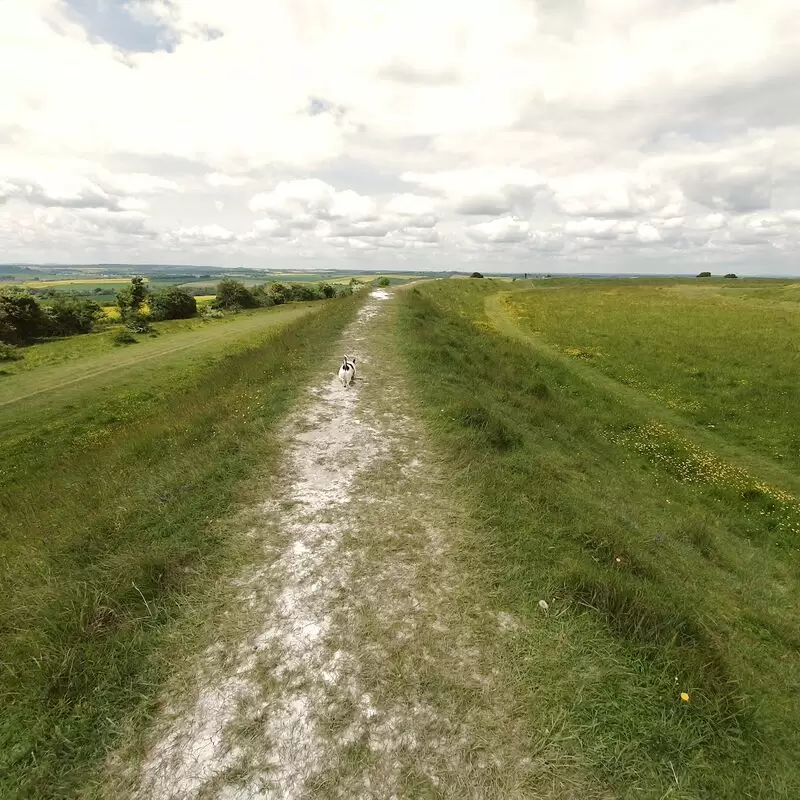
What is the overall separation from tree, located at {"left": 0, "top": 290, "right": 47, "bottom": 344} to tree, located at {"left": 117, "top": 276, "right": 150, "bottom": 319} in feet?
39.6

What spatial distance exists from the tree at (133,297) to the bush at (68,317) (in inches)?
179

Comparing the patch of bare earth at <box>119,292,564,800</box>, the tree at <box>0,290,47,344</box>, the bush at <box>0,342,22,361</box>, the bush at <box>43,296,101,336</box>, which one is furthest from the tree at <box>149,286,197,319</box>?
the patch of bare earth at <box>119,292,564,800</box>

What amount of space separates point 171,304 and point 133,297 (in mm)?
4587

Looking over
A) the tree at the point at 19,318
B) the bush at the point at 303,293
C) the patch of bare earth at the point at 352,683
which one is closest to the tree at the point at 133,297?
the tree at the point at 19,318

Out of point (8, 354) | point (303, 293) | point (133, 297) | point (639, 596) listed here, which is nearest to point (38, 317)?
point (8, 354)

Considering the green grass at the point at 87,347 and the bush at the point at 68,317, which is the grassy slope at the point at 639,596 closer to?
the green grass at the point at 87,347

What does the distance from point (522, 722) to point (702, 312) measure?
55433 mm

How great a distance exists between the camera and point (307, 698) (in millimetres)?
4844

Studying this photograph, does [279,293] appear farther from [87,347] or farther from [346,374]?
[346,374]

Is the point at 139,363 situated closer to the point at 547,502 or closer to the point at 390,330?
the point at 390,330

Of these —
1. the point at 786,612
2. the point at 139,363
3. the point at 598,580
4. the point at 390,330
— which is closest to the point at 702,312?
the point at 390,330

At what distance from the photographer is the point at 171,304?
58688 mm

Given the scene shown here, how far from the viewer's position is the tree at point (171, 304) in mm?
57625

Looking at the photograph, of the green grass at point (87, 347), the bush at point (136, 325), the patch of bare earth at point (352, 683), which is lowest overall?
the green grass at point (87, 347)
